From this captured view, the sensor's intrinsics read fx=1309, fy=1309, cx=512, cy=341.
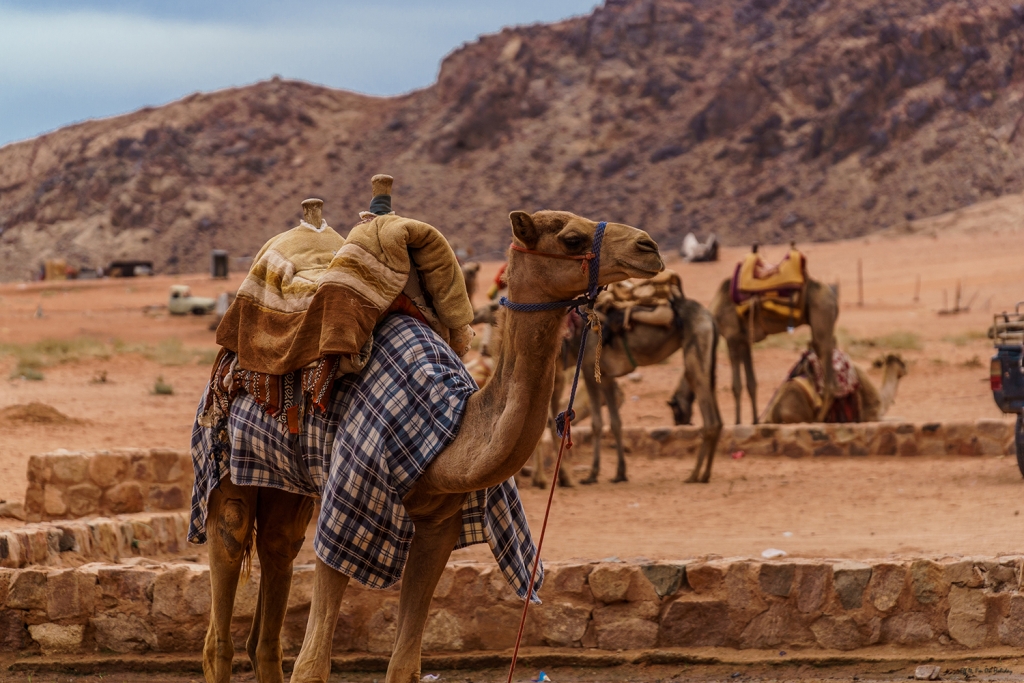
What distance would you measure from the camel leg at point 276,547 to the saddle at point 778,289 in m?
11.0

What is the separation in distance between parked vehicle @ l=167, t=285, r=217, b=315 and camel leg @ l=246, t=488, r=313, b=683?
110ft

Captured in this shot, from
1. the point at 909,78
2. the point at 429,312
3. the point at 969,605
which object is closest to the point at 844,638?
the point at 969,605

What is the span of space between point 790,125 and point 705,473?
60.3 metres

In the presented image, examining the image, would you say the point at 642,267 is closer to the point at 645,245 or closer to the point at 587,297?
the point at 645,245

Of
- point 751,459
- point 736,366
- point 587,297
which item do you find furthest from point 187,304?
point 587,297

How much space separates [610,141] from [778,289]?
61.3 m

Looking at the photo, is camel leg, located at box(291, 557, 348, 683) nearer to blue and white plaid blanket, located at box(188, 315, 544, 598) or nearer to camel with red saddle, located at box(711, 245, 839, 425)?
blue and white plaid blanket, located at box(188, 315, 544, 598)

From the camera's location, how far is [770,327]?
55.1ft

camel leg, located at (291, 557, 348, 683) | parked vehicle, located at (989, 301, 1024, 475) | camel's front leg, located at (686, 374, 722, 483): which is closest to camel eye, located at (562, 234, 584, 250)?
camel leg, located at (291, 557, 348, 683)

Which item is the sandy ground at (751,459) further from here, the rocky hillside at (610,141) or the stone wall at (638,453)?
the rocky hillside at (610,141)

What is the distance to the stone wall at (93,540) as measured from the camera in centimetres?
820

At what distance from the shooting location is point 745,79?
241 feet

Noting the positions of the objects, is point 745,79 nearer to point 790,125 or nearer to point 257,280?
point 790,125

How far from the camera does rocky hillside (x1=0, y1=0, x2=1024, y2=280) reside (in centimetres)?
6506
